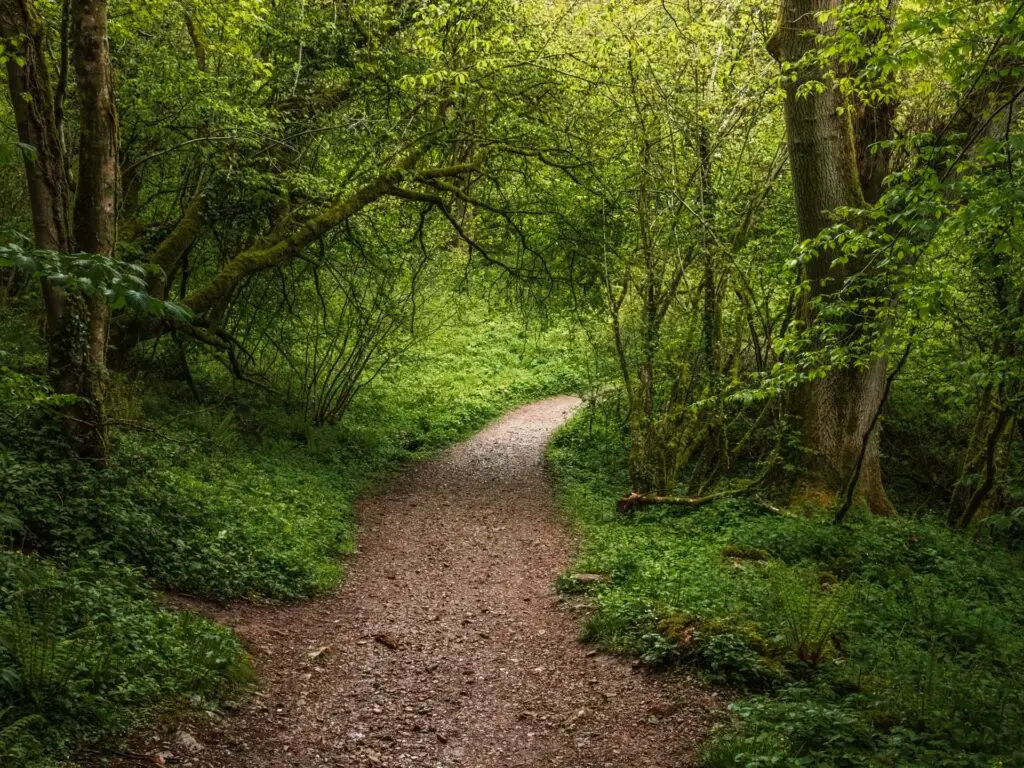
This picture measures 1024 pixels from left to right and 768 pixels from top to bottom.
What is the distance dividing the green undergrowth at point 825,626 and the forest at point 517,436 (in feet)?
0.16

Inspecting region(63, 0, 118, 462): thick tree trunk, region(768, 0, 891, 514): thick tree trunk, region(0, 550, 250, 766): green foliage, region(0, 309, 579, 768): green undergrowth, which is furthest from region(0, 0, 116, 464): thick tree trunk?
region(768, 0, 891, 514): thick tree trunk

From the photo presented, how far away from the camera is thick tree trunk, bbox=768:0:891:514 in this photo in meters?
9.19

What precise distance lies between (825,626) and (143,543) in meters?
6.04

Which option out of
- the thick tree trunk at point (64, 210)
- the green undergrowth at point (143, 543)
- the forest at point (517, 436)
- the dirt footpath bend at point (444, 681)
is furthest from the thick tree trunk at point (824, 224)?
the thick tree trunk at point (64, 210)

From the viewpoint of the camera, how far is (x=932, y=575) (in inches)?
345

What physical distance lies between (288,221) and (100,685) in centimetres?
901

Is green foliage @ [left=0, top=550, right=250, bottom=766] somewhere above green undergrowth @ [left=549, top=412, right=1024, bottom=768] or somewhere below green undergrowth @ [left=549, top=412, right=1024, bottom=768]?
above

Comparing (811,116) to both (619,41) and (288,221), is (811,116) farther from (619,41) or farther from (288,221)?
(288,221)

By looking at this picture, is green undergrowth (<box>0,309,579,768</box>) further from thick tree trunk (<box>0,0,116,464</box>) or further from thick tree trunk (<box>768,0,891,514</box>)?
thick tree trunk (<box>768,0,891,514</box>)

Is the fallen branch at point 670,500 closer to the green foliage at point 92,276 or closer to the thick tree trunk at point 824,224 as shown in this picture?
the thick tree trunk at point 824,224

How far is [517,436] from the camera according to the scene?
61.2ft

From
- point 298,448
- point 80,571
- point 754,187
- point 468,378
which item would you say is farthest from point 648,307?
point 468,378

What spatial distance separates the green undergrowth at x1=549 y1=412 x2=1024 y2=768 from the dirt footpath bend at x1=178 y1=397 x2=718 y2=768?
18.0 inches

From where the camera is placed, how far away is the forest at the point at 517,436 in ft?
16.8
